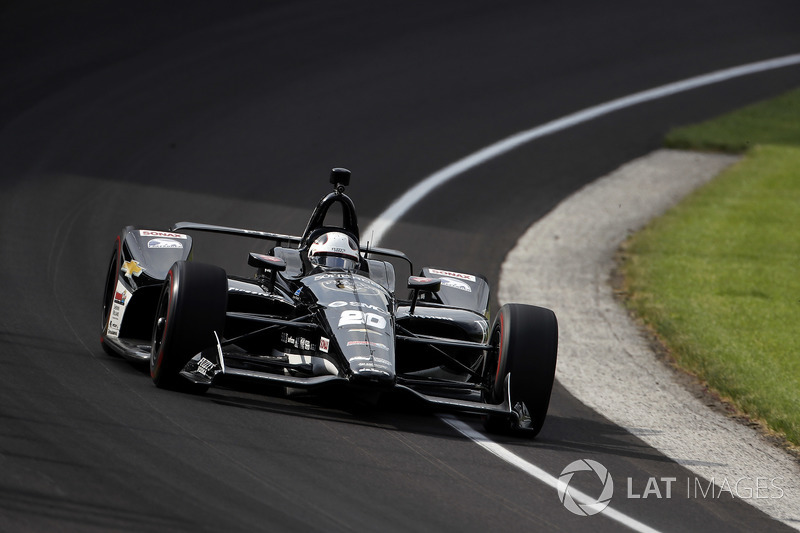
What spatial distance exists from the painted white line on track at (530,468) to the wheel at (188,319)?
77.1 inches

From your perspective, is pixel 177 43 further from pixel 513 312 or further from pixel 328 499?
pixel 328 499

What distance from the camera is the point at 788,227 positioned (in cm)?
1720

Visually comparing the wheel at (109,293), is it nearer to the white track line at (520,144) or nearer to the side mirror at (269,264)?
the side mirror at (269,264)

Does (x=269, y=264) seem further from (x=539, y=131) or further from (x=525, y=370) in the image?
(x=539, y=131)

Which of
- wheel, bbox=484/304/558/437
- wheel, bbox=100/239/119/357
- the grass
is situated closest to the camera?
wheel, bbox=484/304/558/437

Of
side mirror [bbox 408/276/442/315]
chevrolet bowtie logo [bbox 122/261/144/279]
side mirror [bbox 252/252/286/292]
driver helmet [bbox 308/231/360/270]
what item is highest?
driver helmet [bbox 308/231/360/270]

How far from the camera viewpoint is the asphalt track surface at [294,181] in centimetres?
698

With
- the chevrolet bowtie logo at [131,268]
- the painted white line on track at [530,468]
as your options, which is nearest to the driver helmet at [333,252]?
the chevrolet bowtie logo at [131,268]

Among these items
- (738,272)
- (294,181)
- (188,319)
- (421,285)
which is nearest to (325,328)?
(188,319)

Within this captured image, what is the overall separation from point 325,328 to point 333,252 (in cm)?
127

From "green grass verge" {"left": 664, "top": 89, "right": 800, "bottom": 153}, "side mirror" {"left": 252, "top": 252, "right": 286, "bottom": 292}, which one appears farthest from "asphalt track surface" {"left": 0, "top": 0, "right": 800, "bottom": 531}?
"side mirror" {"left": 252, "top": 252, "right": 286, "bottom": 292}

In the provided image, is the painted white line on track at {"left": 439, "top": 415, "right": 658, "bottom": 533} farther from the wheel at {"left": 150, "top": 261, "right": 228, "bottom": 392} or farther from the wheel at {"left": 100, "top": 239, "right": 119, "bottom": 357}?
the wheel at {"left": 100, "top": 239, "right": 119, "bottom": 357}

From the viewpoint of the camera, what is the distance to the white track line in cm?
822

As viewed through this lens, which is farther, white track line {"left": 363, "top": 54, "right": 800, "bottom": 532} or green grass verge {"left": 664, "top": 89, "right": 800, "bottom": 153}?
green grass verge {"left": 664, "top": 89, "right": 800, "bottom": 153}
